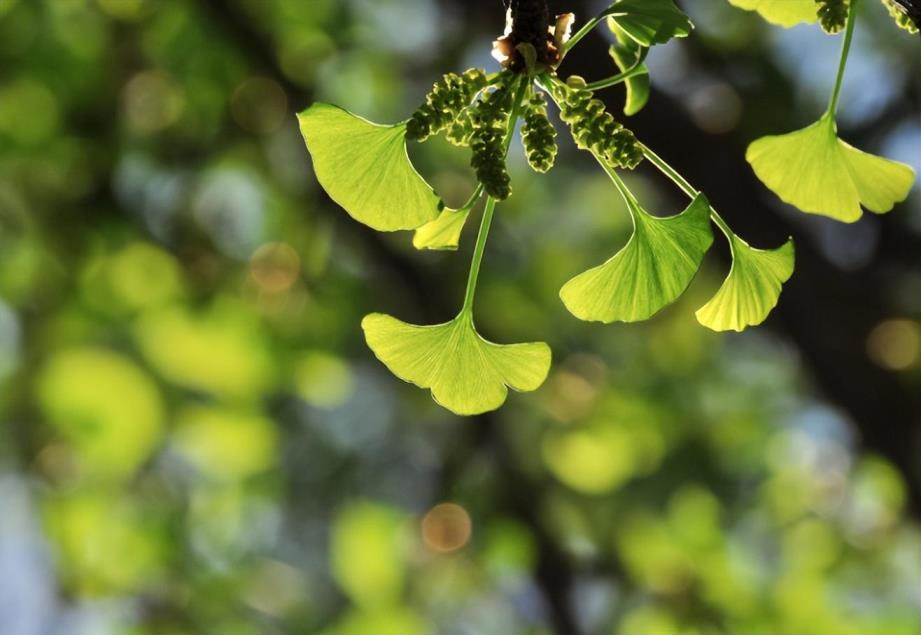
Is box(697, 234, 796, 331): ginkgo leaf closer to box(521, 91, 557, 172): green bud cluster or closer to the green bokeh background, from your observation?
box(521, 91, 557, 172): green bud cluster

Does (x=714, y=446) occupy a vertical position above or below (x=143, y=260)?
below

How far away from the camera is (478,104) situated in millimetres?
284

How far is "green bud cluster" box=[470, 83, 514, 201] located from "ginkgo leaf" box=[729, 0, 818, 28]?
10 centimetres

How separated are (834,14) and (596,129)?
8 centimetres

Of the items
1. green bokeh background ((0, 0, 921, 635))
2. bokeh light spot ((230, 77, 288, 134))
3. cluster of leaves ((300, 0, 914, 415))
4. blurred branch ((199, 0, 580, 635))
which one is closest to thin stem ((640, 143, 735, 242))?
cluster of leaves ((300, 0, 914, 415))

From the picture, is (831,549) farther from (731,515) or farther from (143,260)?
(143,260)

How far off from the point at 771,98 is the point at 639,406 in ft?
1.99

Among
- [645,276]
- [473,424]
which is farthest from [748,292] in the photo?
[473,424]

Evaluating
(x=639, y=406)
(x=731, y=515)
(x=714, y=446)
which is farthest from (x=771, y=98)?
(x=731, y=515)

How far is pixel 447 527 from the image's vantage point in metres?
1.49

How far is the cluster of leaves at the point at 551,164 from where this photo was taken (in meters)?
0.29

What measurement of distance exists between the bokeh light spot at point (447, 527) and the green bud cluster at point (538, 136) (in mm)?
1218

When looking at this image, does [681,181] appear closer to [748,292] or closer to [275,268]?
[748,292]

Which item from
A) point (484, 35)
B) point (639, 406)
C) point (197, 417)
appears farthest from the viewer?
point (639, 406)
